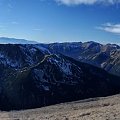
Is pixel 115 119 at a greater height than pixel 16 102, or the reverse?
pixel 115 119

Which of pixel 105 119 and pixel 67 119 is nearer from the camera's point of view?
pixel 105 119

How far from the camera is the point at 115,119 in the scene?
5338 centimetres

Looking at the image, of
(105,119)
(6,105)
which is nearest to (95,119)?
(105,119)

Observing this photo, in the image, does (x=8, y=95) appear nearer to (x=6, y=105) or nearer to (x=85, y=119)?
(x=6, y=105)

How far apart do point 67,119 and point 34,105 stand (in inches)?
5028

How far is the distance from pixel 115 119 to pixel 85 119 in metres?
8.94

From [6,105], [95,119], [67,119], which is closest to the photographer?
[95,119]

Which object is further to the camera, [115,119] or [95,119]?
[95,119]

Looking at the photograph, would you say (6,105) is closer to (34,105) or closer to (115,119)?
(34,105)

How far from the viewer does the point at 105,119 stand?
182 ft

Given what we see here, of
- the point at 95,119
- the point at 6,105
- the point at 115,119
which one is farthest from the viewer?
the point at 6,105

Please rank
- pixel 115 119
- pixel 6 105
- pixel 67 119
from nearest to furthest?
pixel 115 119, pixel 67 119, pixel 6 105

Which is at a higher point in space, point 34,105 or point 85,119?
point 85,119

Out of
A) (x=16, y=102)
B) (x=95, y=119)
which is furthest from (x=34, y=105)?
(x=95, y=119)
